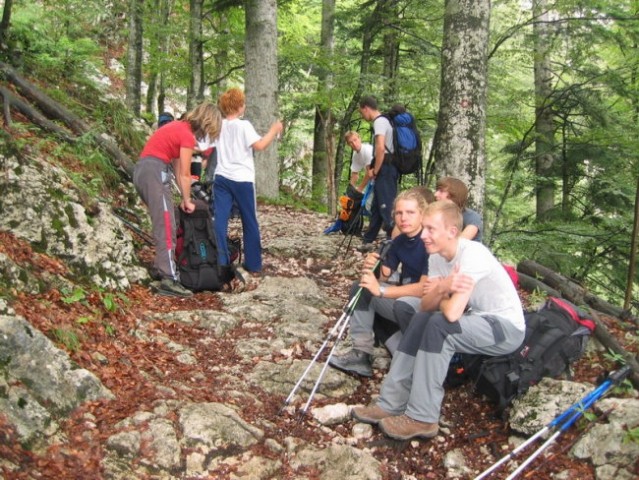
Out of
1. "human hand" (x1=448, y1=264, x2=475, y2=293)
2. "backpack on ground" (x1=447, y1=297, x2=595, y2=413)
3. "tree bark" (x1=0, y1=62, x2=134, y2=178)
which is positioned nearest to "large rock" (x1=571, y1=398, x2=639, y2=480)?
"backpack on ground" (x1=447, y1=297, x2=595, y2=413)

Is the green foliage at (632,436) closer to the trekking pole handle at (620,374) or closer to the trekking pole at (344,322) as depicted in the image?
the trekking pole handle at (620,374)

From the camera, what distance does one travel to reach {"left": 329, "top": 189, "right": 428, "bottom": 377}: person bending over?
178 inches

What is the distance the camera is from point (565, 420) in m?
3.81

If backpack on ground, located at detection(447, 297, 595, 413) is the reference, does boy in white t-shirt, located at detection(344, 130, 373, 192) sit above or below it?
above

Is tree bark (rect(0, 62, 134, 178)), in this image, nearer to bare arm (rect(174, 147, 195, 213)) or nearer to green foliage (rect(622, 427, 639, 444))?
bare arm (rect(174, 147, 195, 213))

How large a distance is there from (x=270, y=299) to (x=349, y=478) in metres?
2.89

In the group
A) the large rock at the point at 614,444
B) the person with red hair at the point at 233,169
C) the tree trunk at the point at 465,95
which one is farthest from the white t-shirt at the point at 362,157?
the large rock at the point at 614,444

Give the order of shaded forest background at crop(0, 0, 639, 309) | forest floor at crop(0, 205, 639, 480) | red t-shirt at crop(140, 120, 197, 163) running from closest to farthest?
forest floor at crop(0, 205, 639, 480) < red t-shirt at crop(140, 120, 197, 163) < shaded forest background at crop(0, 0, 639, 309)

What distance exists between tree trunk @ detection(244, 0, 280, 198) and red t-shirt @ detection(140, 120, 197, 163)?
4925 millimetres

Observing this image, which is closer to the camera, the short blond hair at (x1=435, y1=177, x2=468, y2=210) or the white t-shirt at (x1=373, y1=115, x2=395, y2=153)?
the short blond hair at (x1=435, y1=177, x2=468, y2=210)

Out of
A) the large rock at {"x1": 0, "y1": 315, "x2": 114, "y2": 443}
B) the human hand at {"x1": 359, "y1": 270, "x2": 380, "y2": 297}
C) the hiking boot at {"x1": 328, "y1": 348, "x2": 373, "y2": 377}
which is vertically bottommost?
the hiking boot at {"x1": 328, "y1": 348, "x2": 373, "y2": 377}

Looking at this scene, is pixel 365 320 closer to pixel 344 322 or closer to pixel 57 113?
pixel 344 322

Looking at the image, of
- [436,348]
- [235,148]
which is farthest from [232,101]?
[436,348]

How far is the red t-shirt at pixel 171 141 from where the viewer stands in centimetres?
560
